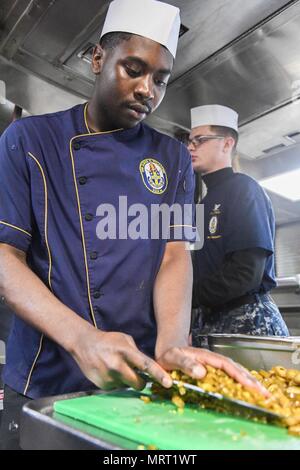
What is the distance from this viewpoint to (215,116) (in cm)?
226

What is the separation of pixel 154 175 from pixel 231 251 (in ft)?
3.20

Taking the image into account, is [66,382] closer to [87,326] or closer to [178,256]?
[87,326]

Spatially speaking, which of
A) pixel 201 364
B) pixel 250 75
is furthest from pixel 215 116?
pixel 201 364

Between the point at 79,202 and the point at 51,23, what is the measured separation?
37.9 inches

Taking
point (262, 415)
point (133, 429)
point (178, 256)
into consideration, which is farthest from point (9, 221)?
point (262, 415)

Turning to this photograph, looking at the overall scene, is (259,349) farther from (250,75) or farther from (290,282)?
(290,282)

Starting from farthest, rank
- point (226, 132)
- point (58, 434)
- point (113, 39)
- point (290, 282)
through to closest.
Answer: point (290, 282)
point (226, 132)
point (113, 39)
point (58, 434)

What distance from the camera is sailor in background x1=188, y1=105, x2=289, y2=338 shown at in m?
2.05

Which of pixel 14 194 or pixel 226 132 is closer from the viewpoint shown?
pixel 14 194

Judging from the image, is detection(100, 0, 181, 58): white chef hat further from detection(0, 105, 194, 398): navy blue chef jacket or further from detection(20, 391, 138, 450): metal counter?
detection(20, 391, 138, 450): metal counter

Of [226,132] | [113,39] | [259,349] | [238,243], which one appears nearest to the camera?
[113,39]

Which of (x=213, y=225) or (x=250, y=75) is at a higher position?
(x=250, y=75)

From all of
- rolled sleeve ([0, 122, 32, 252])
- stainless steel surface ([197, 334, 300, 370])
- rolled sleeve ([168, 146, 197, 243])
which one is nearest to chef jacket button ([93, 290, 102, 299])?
rolled sleeve ([0, 122, 32, 252])

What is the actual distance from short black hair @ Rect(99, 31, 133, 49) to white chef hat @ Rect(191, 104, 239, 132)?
3.27 ft
